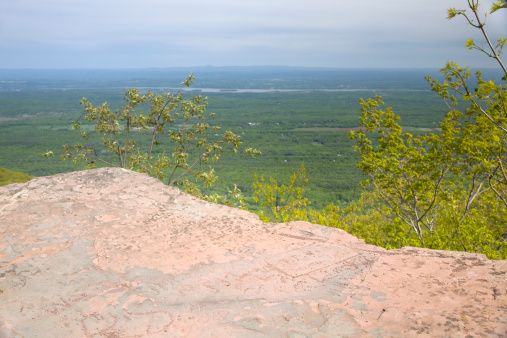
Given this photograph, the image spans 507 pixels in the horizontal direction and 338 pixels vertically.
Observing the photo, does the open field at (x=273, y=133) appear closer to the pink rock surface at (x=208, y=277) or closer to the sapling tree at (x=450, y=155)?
the sapling tree at (x=450, y=155)

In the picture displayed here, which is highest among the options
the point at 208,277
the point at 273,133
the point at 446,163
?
the point at 446,163

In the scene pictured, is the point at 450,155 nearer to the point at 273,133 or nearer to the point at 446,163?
the point at 446,163

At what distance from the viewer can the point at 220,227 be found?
172 inches

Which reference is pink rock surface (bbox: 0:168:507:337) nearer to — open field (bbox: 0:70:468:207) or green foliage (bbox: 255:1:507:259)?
green foliage (bbox: 255:1:507:259)

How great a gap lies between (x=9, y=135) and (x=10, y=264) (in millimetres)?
62153

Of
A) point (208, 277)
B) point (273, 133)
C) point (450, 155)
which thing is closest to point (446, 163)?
point (450, 155)

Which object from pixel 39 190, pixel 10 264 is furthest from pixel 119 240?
pixel 39 190

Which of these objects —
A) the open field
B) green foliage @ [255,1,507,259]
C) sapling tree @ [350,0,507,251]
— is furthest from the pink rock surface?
the open field

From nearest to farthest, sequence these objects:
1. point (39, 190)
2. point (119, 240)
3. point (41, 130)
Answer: point (119, 240), point (39, 190), point (41, 130)

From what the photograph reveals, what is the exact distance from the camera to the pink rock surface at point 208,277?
2742 millimetres

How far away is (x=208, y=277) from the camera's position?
11.2 ft

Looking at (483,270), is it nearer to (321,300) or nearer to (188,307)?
(321,300)

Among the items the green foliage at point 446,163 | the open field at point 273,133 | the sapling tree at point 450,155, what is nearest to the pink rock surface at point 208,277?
the green foliage at point 446,163

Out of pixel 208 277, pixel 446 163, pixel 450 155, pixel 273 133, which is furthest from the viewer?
pixel 273 133
